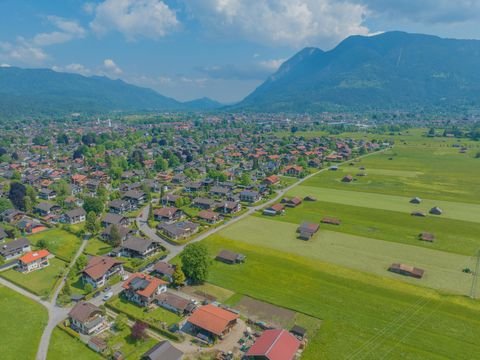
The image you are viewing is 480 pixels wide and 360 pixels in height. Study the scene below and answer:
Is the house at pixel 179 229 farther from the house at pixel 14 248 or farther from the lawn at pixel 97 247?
the house at pixel 14 248

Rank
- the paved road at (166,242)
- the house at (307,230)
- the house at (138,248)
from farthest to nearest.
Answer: the house at (307,230), the paved road at (166,242), the house at (138,248)

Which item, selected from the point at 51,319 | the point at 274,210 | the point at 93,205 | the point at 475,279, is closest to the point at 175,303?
the point at 51,319

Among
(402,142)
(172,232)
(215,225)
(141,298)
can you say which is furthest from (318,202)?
(402,142)

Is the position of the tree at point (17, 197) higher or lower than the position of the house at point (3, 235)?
higher

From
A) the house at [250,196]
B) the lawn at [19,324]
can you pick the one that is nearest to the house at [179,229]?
the house at [250,196]

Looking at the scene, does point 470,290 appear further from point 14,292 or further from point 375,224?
point 14,292
